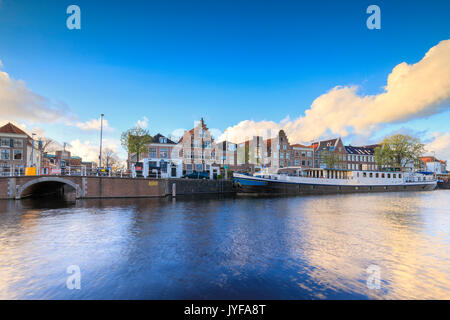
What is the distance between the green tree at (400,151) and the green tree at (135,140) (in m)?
71.1

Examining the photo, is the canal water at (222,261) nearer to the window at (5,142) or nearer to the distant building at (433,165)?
the window at (5,142)

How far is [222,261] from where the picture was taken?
9.27 meters

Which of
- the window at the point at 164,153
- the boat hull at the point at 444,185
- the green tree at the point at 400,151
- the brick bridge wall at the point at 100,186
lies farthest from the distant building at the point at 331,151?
the brick bridge wall at the point at 100,186

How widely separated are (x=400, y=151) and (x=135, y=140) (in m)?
75.6

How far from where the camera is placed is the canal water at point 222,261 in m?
6.93

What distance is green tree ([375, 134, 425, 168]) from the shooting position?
71.6m

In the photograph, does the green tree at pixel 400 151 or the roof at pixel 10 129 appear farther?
the green tree at pixel 400 151

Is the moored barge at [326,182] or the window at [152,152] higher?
the window at [152,152]

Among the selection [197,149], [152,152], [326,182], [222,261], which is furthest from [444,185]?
[222,261]

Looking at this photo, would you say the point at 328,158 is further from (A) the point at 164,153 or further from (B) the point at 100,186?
(B) the point at 100,186

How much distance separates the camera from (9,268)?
8.33 metres

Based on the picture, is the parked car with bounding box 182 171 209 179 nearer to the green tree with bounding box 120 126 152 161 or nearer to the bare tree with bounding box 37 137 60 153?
the green tree with bounding box 120 126 152 161
